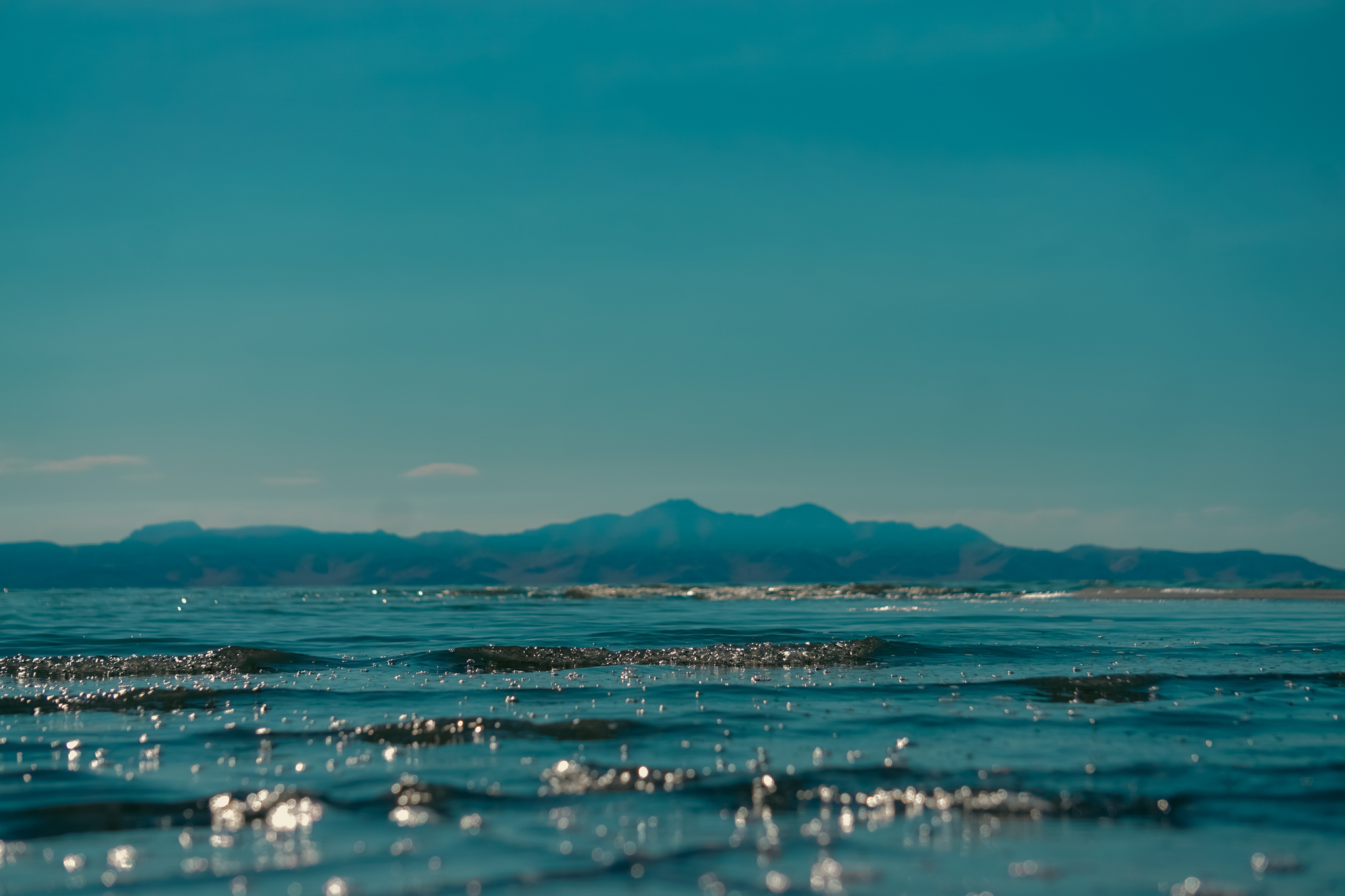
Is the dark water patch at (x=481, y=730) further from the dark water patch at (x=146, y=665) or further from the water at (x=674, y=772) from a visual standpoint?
the dark water patch at (x=146, y=665)

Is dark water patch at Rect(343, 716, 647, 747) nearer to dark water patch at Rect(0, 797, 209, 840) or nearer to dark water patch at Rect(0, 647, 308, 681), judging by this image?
dark water patch at Rect(0, 797, 209, 840)

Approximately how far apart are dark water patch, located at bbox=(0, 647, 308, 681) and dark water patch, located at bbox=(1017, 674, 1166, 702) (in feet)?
38.4

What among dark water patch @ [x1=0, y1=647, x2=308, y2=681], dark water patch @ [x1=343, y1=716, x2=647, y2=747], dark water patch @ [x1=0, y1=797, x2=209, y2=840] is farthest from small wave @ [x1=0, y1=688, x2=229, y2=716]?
dark water patch @ [x1=0, y1=797, x2=209, y2=840]

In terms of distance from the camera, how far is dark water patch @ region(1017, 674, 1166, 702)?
37.8 ft

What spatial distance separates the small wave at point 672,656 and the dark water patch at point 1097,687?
357cm

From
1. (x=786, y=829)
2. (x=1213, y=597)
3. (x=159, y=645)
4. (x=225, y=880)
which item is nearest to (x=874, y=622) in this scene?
(x=159, y=645)

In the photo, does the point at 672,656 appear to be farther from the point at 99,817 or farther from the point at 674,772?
the point at 99,817

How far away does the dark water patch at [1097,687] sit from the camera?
1152cm

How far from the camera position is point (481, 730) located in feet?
30.8

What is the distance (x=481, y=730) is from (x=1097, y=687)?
318 inches

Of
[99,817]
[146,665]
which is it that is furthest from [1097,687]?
[146,665]

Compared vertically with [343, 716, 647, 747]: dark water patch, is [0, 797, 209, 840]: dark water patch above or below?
above

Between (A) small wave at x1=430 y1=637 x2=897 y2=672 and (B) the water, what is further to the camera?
(A) small wave at x1=430 y1=637 x2=897 y2=672

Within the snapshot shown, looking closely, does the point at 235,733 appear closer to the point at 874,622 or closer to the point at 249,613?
the point at 874,622
